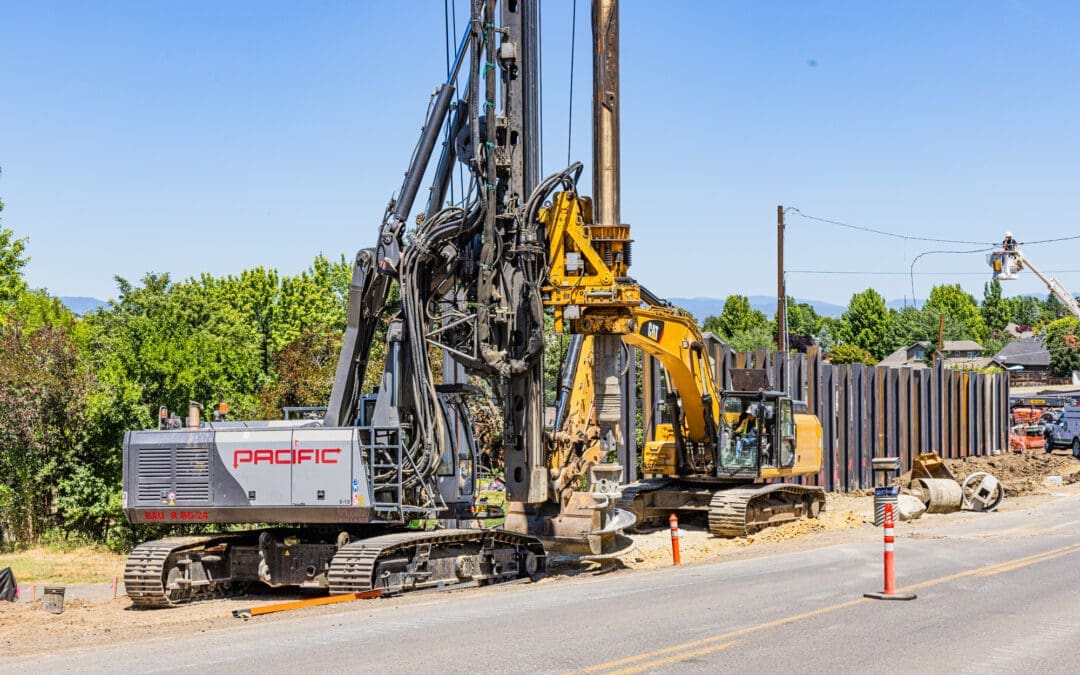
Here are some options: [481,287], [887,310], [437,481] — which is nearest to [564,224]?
[481,287]

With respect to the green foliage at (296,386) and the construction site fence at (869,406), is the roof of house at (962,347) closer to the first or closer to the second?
the construction site fence at (869,406)

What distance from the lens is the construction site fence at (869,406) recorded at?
115 feet

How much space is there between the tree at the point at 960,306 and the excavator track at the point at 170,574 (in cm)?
15554

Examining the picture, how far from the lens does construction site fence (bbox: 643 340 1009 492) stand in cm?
3497

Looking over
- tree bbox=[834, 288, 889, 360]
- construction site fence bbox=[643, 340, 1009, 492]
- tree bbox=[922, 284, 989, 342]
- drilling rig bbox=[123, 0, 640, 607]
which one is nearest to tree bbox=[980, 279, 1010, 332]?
tree bbox=[922, 284, 989, 342]

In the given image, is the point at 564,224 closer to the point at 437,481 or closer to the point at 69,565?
the point at 437,481

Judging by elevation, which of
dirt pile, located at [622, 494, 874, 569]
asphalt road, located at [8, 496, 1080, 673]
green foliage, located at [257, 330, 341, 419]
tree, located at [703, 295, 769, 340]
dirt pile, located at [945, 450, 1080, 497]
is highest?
tree, located at [703, 295, 769, 340]

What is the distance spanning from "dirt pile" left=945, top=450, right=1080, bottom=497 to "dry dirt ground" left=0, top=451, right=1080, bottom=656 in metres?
0.08

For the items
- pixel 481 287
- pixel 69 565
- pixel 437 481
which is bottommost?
pixel 69 565

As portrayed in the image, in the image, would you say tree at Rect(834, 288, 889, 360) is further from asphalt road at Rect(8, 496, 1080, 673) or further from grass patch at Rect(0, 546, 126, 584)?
asphalt road at Rect(8, 496, 1080, 673)

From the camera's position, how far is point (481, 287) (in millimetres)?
18719

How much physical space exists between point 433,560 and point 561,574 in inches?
149

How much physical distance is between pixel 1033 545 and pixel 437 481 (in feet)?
37.1

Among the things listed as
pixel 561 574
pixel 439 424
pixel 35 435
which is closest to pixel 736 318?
pixel 35 435
